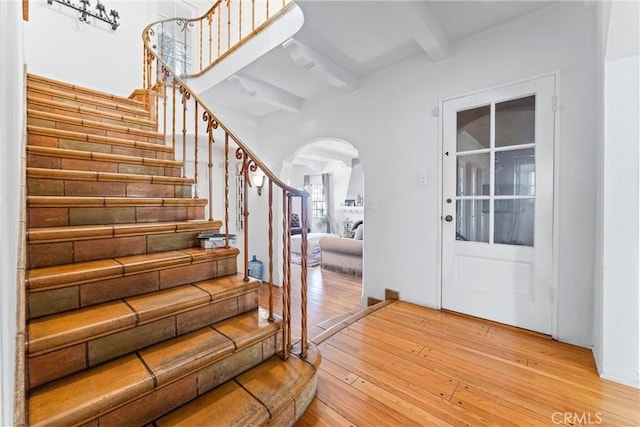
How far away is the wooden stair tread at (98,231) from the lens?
1.36 meters

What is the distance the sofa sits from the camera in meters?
4.66

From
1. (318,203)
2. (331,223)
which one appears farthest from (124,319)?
(318,203)

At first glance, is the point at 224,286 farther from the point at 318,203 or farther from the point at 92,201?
the point at 318,203

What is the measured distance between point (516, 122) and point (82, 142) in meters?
3.41

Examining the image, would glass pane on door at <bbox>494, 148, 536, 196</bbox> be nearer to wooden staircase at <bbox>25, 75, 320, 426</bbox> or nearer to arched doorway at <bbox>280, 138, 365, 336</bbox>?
arched doorway at <bbox>280, 138, 365, 336</bbox>

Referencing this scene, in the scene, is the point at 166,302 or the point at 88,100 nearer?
the point at 166,302

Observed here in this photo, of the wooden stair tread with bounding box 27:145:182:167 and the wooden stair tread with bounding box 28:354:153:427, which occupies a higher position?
the wooden stair tread with bounding box 27:145:182:167

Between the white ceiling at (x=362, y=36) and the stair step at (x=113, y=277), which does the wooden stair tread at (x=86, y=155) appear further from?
the white ceiling at (x=362, y=36)

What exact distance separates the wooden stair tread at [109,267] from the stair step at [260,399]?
68 cm

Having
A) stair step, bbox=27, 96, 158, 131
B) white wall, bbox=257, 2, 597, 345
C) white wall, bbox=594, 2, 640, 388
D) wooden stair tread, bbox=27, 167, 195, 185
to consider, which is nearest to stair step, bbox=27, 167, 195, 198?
wooden stair tread, bbox=27, 167, 195, 185

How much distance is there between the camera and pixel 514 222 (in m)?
2.31

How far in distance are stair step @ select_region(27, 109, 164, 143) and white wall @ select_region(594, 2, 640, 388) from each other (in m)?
3.43

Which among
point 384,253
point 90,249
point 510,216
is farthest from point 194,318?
point 510,216

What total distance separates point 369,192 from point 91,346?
257 cm
